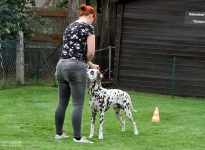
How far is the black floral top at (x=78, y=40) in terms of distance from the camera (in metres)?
7.10

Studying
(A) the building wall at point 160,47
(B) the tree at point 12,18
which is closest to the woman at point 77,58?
(B) the tree at point 12,18

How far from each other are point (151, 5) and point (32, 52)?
4.12m

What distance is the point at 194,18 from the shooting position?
15.9 m

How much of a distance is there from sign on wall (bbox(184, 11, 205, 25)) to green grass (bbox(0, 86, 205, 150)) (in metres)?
3.51

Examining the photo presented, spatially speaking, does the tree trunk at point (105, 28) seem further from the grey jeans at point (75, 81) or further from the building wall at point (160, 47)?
the grey jeans at point (75, 81)

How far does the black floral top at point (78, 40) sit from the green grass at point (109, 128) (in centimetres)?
125

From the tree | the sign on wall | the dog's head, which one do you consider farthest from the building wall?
the dog's head

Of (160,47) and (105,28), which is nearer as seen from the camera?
(160,47)

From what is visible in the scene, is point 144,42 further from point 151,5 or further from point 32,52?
point 32,52

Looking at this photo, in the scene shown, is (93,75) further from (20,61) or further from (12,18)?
(12,18)

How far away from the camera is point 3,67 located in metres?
15.1

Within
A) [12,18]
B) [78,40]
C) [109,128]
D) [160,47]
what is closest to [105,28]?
[160,47]

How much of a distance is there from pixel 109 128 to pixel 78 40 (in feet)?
7.39

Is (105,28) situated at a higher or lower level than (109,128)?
higher
